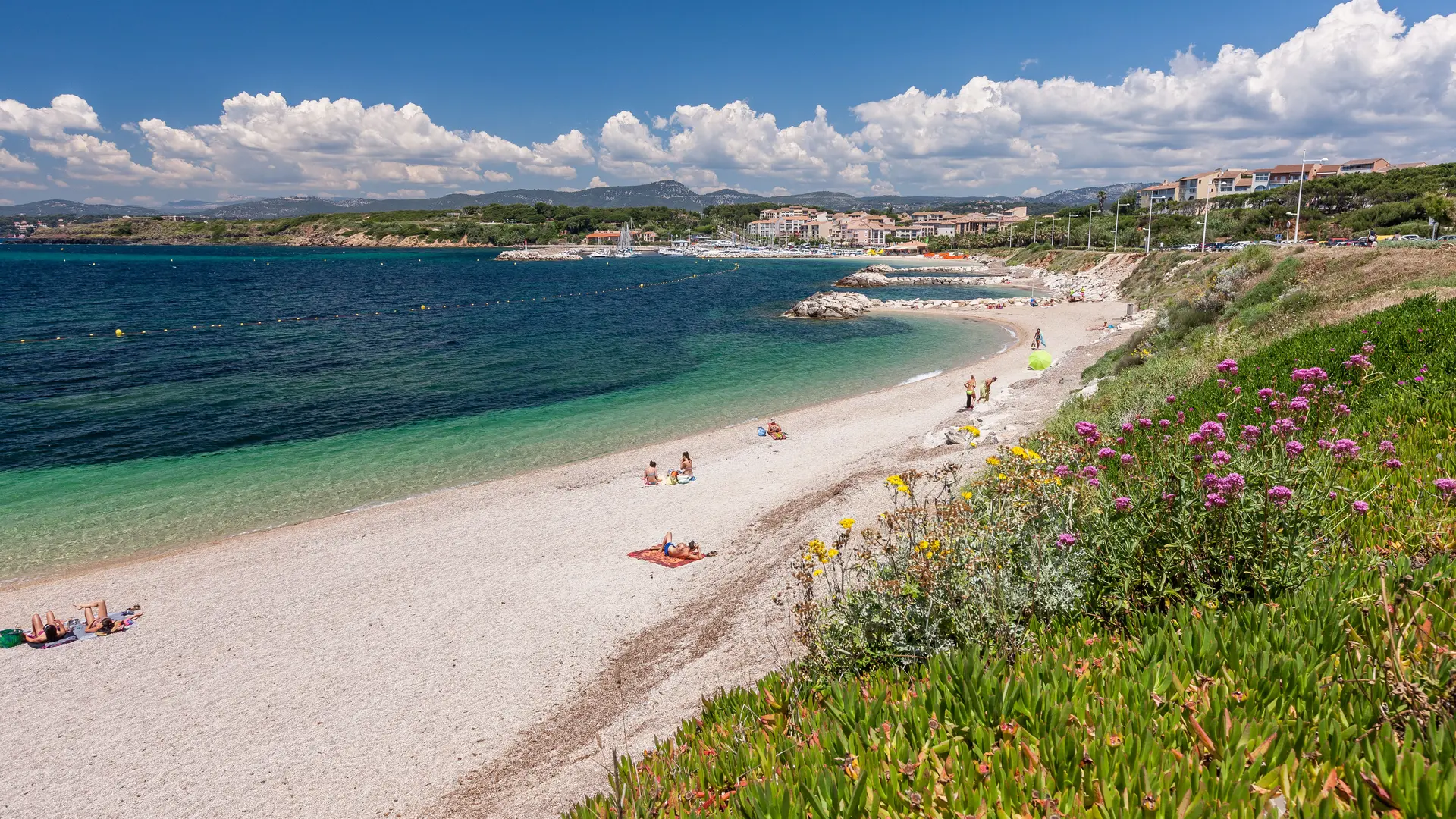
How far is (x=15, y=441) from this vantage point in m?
24.0

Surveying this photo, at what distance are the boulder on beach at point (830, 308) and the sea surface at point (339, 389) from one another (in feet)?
7.21

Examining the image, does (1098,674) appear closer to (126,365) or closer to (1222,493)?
(1222,493)

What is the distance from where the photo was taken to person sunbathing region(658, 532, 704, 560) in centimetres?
1429

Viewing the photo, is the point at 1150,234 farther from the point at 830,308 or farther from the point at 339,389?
the point at 339,389

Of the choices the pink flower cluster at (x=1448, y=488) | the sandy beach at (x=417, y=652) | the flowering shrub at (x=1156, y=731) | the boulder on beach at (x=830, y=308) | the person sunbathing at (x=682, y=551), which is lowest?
the sandy beach at (x=417, y=652)

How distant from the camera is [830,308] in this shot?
61.0 metres

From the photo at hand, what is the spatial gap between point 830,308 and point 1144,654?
191ft

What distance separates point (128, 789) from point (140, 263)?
163 m

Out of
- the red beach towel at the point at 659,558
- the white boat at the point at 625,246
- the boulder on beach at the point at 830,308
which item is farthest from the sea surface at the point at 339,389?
the white boat at the point at 625,246

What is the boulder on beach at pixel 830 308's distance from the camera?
60594mm

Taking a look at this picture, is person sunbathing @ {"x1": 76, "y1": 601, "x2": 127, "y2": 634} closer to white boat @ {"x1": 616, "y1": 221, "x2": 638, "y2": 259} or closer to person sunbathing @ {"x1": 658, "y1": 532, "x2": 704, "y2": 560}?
person sunbathing @ {"x1": 658, "y1": 532, "x2": 704, "y2": 560}

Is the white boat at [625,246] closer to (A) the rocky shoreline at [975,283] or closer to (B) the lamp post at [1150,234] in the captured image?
(A) the rocky shoreline at [975,283]

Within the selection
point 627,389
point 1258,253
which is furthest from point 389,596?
point 1258,253

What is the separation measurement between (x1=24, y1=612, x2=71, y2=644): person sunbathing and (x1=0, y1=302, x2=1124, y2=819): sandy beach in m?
0.30
